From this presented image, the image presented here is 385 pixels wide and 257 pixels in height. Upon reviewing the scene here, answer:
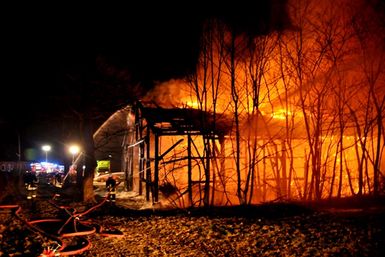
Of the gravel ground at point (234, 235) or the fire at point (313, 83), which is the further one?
the fire at point (313, 83)

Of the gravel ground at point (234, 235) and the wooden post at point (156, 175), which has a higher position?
the wooden post at point (156, 175)

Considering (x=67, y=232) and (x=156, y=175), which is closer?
(x=67, y=232)

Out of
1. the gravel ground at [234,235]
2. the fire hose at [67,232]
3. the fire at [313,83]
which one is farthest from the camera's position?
the fire at [313,83]

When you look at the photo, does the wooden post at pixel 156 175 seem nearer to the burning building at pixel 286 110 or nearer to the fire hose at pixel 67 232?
the burning building at pixel 286 110

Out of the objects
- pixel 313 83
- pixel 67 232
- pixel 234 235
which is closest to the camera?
pixel 234 235

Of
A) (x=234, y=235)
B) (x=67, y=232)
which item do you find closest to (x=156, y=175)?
(x=67, y=232)

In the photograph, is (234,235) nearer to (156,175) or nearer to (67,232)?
(67,232)

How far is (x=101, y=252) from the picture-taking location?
7637mm

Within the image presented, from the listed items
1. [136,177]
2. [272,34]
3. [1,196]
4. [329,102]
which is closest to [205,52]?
[272,34]

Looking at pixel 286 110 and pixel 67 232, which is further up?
pixel 286 110

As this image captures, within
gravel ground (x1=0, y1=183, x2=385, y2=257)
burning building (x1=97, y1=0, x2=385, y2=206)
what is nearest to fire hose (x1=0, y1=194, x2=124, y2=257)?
gravel ground (x1=0, y1=183, x2=385, y2=257)

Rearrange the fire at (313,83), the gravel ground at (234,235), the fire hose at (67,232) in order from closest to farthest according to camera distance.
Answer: the gravel ground at (234,235)
the fire hose at (67,232)
the fire at (313,83)

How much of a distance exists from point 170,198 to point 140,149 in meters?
4.53

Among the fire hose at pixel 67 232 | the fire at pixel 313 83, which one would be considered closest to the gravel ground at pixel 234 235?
the fire hose at pixel 67 232
